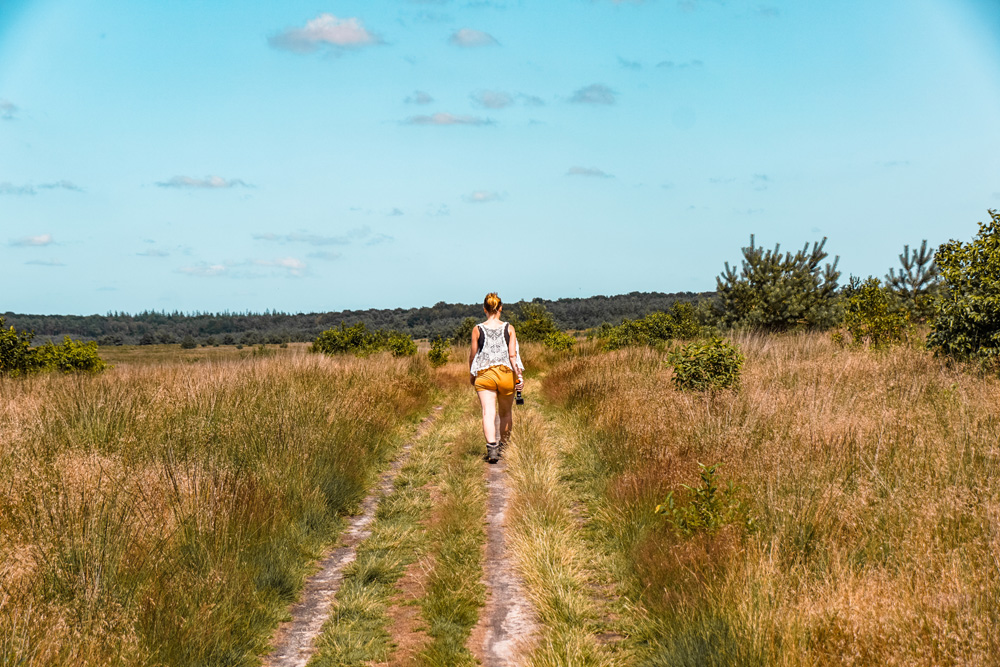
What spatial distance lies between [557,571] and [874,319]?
13283 mm

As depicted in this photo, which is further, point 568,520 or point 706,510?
point 568,520

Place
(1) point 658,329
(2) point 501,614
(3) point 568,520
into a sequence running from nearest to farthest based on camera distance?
(2) point 501,614 < (3) point 568,520 < (1) point 658,329

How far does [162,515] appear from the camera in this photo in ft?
17.8

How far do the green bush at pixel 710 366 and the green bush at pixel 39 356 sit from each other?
1361 cm

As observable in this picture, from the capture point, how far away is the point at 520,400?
10.5m

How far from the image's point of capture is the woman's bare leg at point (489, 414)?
9.93 m

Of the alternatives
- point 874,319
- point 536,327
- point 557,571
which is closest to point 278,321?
point 536,327

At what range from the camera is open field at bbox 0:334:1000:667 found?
3.79 m

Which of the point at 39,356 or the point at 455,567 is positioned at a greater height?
the point at 39,356

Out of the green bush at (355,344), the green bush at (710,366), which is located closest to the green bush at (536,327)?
the green bush at (355,344)

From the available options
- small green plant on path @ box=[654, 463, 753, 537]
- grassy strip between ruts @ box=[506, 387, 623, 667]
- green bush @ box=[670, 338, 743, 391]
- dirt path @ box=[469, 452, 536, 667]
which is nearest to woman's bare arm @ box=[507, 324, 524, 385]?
grassy strip between ruts @ box=[506, 387, 623, 667]

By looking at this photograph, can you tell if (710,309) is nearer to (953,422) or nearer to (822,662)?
(953,422)

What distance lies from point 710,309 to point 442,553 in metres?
18.3

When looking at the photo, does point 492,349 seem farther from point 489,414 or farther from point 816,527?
point 816,527
